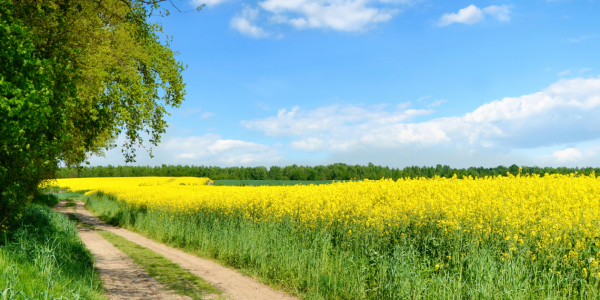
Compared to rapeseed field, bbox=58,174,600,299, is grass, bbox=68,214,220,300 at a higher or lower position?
lower

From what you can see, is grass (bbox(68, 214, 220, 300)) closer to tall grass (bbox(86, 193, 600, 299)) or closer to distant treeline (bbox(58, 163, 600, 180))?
tall grass (bbox(86, 193, 600, 299))

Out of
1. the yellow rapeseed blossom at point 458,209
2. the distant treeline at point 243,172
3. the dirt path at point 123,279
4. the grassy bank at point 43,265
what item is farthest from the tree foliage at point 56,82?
the distant treeline at point 243,172

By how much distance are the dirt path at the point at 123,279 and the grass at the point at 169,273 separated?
20cm

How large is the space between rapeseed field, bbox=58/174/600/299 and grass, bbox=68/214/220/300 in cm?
149

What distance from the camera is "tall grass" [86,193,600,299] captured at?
6.42 m

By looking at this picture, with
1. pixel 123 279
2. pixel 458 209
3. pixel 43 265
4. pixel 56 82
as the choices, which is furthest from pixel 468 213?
pixel 56 82

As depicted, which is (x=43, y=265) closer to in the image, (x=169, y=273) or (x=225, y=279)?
(x=169, y=273)

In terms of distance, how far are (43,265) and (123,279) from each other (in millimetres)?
2410

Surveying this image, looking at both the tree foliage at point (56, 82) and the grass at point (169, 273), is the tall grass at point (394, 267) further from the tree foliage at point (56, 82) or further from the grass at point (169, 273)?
the tree foliage at point (56, 82)

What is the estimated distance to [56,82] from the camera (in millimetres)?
10125

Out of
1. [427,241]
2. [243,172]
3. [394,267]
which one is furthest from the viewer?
[243,172]

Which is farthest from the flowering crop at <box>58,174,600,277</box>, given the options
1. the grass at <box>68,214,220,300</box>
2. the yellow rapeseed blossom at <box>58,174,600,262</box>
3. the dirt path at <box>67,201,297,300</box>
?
the grass at <box>68,214,220,300</box>

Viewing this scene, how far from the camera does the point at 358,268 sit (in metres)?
8.00

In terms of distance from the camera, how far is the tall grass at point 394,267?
6.42 meters
